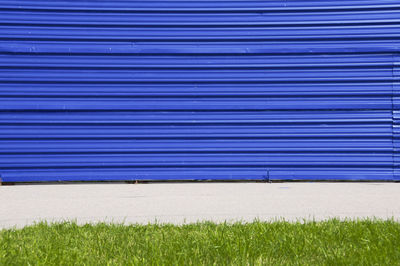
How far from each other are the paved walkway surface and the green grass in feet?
1.37

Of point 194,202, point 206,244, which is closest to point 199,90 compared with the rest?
point 194,202

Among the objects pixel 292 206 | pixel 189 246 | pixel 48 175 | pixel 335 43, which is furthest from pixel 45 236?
pixel 335 43

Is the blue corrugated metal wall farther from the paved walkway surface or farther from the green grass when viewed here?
the green grass

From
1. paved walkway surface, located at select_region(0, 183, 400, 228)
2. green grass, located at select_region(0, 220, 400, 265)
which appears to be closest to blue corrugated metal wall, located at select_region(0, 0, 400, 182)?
paved walkway surface, located at select_region(0, 183, 400, 228)

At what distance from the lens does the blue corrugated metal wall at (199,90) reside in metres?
6.38

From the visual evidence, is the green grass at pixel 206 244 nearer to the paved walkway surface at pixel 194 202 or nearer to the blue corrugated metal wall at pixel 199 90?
the paved walkway surface at pixel 194 202

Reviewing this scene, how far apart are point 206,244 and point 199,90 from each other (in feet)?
12.7

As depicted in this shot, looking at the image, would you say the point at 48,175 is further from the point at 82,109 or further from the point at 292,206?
the point at 292,206

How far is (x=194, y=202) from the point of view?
481 cm

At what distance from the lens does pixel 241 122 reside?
6.46 meters

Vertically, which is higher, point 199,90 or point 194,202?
point 199,90

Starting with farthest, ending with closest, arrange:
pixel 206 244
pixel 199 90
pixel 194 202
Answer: pixel 199 90 < pixel 194 202 < pixel 206 244

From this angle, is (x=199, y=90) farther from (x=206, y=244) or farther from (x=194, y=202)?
(x=206, y=244)

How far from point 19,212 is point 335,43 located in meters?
4.78
